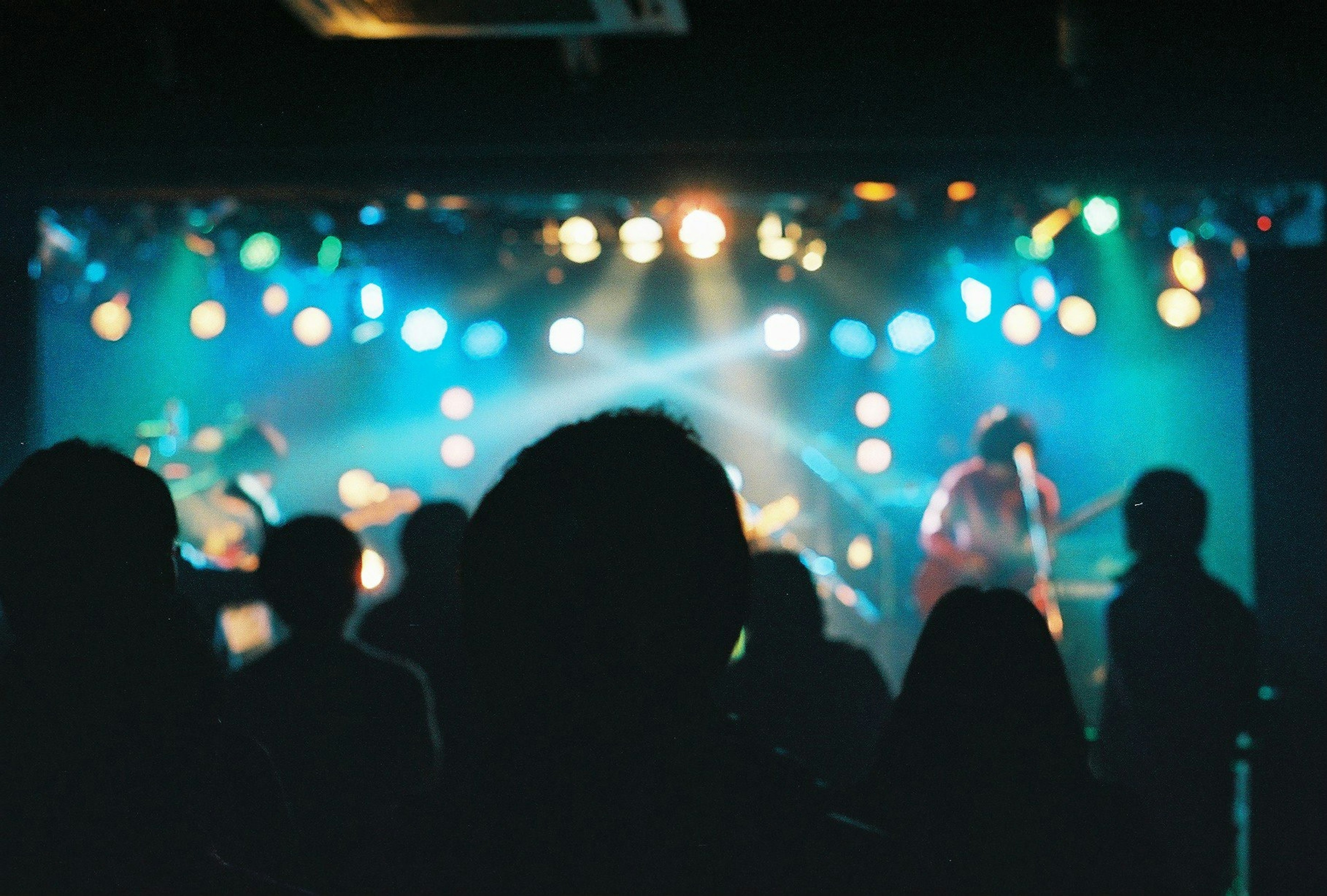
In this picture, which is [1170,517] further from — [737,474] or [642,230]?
[737,474]

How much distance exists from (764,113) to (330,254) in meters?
3.14

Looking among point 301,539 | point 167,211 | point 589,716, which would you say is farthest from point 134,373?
point 589,716

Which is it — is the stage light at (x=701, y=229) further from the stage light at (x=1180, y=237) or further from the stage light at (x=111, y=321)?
the stage light at (x=111, y=321)

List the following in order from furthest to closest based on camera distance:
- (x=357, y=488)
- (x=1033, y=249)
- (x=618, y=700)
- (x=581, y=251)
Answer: (x=357, y=488)
(x=1033, y=249)
(x=581, y=251)
(x=618, y=700)

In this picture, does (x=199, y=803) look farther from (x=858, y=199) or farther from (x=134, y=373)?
(x=134, y=373)

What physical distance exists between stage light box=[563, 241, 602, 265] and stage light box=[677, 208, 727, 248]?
1.64 ft

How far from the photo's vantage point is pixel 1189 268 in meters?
6.37

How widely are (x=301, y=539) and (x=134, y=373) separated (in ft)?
18.9

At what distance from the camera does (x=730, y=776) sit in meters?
1.02

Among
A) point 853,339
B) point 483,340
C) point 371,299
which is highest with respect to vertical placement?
point 371,299

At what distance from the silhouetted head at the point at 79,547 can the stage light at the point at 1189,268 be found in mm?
6349

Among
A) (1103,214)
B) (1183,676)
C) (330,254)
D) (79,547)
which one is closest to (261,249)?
(330,254)

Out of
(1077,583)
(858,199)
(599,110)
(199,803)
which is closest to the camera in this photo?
(199,803)

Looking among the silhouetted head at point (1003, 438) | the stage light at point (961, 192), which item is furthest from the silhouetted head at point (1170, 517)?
the silhouetted head at point (1003, 438)
